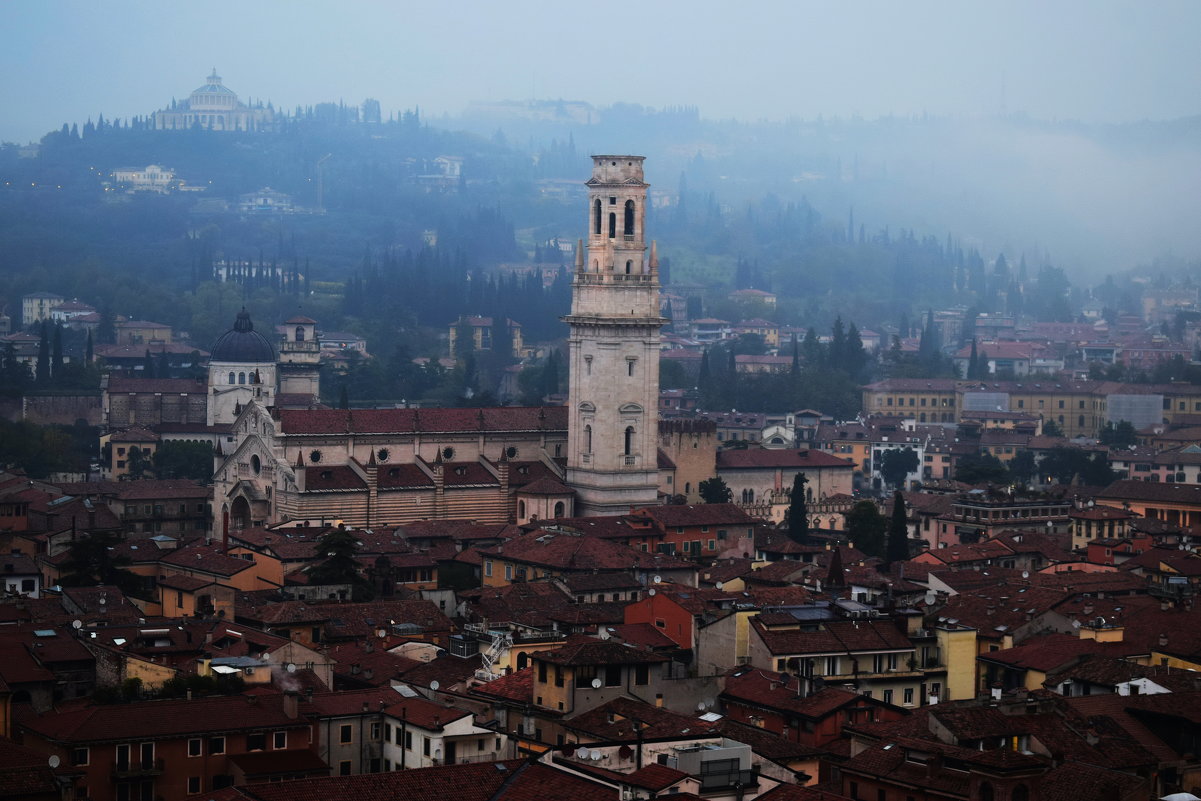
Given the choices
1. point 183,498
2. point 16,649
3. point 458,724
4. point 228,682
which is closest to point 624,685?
point 458,724

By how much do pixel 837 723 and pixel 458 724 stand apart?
4804 mm

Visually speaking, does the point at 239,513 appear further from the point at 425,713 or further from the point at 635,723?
the point at 635,723

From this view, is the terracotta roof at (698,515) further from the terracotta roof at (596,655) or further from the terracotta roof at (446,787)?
the terracotta roof at (446,787)

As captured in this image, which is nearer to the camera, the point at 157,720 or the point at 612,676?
the point at 157,720

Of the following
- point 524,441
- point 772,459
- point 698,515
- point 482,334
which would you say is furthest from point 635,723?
point 482,334

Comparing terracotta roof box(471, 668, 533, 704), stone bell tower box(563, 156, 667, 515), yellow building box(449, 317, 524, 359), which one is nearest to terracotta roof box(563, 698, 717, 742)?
terracotta roof box(471, 668, 533, 704)

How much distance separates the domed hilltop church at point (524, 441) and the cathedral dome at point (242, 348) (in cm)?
2279

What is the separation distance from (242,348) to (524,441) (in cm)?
2509

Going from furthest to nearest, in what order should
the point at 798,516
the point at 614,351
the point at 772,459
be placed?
the point at 772,459, the point at 798,516, the point at 614,351

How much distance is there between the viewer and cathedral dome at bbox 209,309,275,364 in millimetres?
81562

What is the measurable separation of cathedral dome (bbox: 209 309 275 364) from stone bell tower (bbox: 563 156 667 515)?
26.1m

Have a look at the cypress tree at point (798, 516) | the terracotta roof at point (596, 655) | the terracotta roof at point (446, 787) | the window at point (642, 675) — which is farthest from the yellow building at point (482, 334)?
the terracotta roof at point (446, 787)

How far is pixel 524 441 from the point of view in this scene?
2320 inches

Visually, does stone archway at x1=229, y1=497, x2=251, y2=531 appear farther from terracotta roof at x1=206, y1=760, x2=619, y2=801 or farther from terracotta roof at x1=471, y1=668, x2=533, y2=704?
terracotta roof at x1=206, y1=760, x2=619, y2=801
